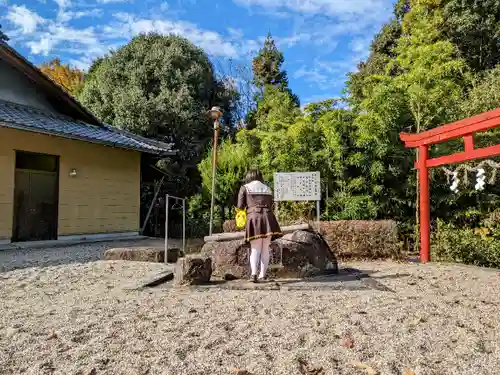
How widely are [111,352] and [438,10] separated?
1661 centimetres

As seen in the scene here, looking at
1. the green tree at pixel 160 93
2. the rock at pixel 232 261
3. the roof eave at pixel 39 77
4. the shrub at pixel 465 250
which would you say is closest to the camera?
the rock at pixel 232 261

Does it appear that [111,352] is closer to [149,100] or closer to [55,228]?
[55,228]

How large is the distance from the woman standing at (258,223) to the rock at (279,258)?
427mm

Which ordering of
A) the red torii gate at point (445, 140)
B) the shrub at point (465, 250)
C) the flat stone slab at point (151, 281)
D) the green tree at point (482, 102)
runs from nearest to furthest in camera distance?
the flat stone slab at point (151, 281)
the red torii gate at point (445, 140)
the shrub at point (465, 250)
the green tree at point (482, 102)

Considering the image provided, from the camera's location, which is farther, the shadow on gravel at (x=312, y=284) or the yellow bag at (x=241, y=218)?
the yellow bag at (x=241, y=218)

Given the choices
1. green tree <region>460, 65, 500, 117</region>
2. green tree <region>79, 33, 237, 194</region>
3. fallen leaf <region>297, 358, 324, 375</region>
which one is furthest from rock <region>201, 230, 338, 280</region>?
green tree <region>79, 33, 237, 194</region>

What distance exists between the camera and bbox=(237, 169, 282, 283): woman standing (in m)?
5.12

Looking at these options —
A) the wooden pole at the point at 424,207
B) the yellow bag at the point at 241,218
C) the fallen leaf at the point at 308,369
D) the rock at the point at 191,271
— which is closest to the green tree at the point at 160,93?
the wooden pole at the point at 424,207

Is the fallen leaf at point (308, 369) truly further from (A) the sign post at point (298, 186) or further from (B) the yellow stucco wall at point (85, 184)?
(B) the yellow stucco wall at point (85, 184)

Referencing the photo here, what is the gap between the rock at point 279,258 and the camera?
5703mm

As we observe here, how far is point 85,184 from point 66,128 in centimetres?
159

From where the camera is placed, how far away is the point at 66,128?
10.1 m

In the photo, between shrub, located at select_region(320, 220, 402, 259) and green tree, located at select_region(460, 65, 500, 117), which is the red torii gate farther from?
green tree, located at select_region(460, 65, 500, 117)

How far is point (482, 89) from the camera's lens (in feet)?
37.9
